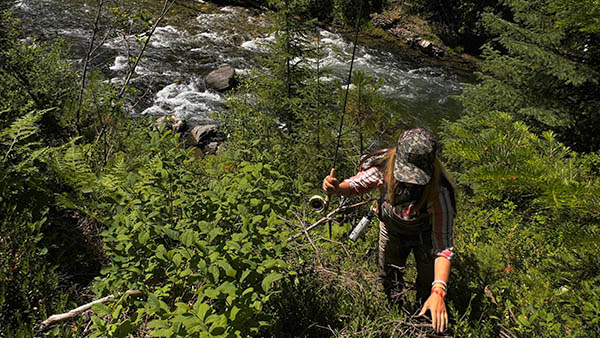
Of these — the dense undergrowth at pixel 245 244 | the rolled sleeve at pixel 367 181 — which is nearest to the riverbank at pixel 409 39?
the dense undergrowth at pixel 245 244

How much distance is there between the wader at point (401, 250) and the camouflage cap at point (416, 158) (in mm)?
368

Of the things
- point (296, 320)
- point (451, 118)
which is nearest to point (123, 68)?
point (451, 118)

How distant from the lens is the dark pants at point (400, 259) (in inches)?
97.0

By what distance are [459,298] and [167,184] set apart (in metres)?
2.28

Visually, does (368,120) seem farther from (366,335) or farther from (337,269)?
(366,335)

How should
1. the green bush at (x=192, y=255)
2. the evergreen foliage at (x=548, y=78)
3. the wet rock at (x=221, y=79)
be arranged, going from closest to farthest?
1. the green bush at (x=192, y=255)
2. the evergreen foliage at (x=548, y=78)
3. the wet rock at (x=221, y=79)

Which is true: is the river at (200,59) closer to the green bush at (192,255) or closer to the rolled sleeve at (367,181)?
the rolled sleeve at (367,181)

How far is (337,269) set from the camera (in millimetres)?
2547

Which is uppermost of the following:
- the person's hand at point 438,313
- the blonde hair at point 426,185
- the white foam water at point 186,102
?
the blonde hair at point 426,185

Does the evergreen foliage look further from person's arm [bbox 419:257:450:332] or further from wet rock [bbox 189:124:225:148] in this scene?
wet rock [bbox 189:124:225:148]

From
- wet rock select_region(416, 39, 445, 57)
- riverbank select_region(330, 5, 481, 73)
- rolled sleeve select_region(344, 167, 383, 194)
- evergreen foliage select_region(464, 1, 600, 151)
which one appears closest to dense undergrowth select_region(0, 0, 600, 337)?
rolled sleeve select_region(344, 167, 383, 194)

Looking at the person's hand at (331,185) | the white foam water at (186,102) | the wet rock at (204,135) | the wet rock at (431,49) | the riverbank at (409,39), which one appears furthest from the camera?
the wet rock at (431,49)

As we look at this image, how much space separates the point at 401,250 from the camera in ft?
8.51

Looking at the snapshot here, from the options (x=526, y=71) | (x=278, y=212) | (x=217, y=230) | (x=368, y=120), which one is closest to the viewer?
(x=217, y=230)
